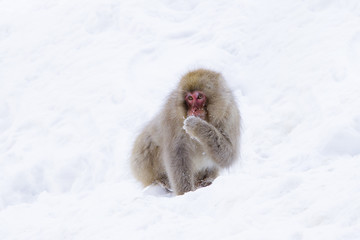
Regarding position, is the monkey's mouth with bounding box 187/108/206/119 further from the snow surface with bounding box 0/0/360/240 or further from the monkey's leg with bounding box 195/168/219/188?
the monkey's leg with bounding box 195/168/219/188

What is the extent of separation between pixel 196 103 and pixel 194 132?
0.32 meters

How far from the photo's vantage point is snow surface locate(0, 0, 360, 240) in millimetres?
3404

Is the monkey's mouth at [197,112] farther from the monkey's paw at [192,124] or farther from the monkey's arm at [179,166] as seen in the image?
the monkey's arm at [179,166]

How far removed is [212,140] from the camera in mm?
5023

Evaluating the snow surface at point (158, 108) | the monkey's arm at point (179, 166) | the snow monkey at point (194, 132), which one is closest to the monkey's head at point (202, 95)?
the snow monkey at point (194, 132)

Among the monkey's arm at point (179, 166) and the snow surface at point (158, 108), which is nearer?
the snow surface at point (158, 108)

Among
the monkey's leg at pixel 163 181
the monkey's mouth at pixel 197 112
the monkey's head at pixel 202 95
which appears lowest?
the monkey's leg at pixel 163 181

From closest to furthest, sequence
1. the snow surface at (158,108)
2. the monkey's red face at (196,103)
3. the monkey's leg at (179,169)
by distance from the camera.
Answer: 1. the snow surface at (158,108)
2. the monkey's red face at (196,103)
3. the monkey's leg at (179,169)

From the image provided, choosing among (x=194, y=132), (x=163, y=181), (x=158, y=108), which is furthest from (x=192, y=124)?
(x=158, y=108)

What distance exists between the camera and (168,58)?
8.62 metres

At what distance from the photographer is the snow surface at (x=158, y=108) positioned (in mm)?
3404

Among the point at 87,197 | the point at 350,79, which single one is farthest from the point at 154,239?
the point at 350,79

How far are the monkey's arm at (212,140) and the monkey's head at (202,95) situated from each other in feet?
0.57

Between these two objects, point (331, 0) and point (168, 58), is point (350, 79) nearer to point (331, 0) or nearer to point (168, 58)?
point (331, 0)
